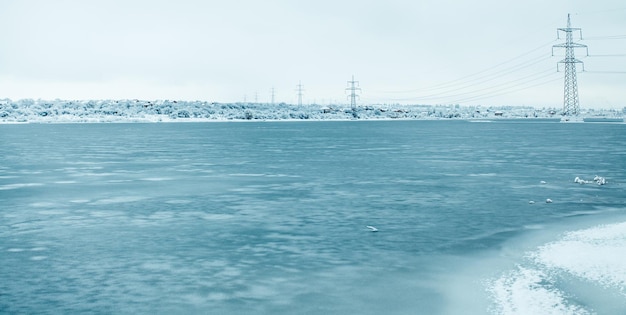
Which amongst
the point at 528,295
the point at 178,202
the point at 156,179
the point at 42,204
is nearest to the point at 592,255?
the point at 528,295

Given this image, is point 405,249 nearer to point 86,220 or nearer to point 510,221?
point 510,221

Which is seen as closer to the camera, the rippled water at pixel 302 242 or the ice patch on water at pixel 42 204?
the rippled water at pixel 302 242

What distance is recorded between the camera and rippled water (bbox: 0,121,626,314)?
11.8 m

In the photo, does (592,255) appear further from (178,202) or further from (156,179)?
(156,179)

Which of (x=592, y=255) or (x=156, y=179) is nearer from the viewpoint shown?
(x=592, y=255)

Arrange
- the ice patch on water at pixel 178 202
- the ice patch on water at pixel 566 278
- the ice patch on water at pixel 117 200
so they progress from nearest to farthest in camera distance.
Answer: the ice patch on water at pixel 566 278 → the ice patch on water at pixel 178 202 → the ice patch on water at pixel 117 200

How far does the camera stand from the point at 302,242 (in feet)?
53.9

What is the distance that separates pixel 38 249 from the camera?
15586 millimetres

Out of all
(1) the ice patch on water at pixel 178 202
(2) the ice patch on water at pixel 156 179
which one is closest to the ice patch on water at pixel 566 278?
(1) the ice patch on water at pixel 178 202

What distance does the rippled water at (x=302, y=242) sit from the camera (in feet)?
38.7

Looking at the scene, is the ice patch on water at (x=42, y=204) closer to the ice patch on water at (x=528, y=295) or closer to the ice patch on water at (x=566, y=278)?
the ice patch on water at (x=566, y=278)

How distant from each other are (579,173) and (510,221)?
15.2m

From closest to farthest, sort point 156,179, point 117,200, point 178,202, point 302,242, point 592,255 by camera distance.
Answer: point 592,255
point 302,242
point 178,202
point 117,200
point 156,179

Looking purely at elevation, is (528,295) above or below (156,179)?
below
